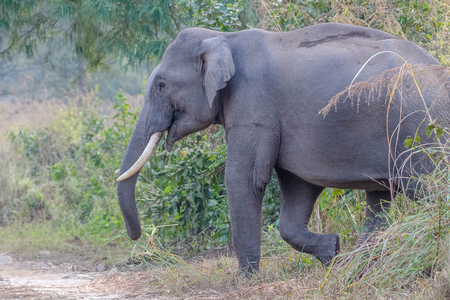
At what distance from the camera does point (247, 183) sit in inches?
187

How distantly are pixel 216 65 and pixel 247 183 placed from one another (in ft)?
3.24

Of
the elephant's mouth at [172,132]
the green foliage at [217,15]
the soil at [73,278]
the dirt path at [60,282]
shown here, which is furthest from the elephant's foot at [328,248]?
the green foliage at [217,15]

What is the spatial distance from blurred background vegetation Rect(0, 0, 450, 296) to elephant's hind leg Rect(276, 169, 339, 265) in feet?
1.35

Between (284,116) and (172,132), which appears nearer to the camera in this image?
(284,116)

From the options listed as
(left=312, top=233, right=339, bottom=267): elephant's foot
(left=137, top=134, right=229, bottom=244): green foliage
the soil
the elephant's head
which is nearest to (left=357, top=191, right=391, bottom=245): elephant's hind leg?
(left=312, top=233, right=339, bottom=267): elephant's foot

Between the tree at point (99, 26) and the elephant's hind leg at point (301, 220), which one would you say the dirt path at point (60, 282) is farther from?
the tree at point (99, 26)

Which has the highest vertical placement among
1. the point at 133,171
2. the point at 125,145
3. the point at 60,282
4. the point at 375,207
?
the point at 133,171

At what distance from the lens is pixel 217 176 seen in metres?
7.08

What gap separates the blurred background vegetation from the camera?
6.15 meters

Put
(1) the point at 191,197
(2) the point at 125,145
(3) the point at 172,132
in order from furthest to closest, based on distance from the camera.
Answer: (2) the point at 125,145 < (1) the point at 191,197 < (3) the point at 172,132

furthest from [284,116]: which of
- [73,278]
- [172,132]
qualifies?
[73,278]

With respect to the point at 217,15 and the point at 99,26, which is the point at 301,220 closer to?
the point at 217,15

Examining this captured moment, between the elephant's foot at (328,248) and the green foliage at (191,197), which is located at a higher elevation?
the elephant's foot at (328,248)

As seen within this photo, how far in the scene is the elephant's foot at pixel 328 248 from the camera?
4824mm
